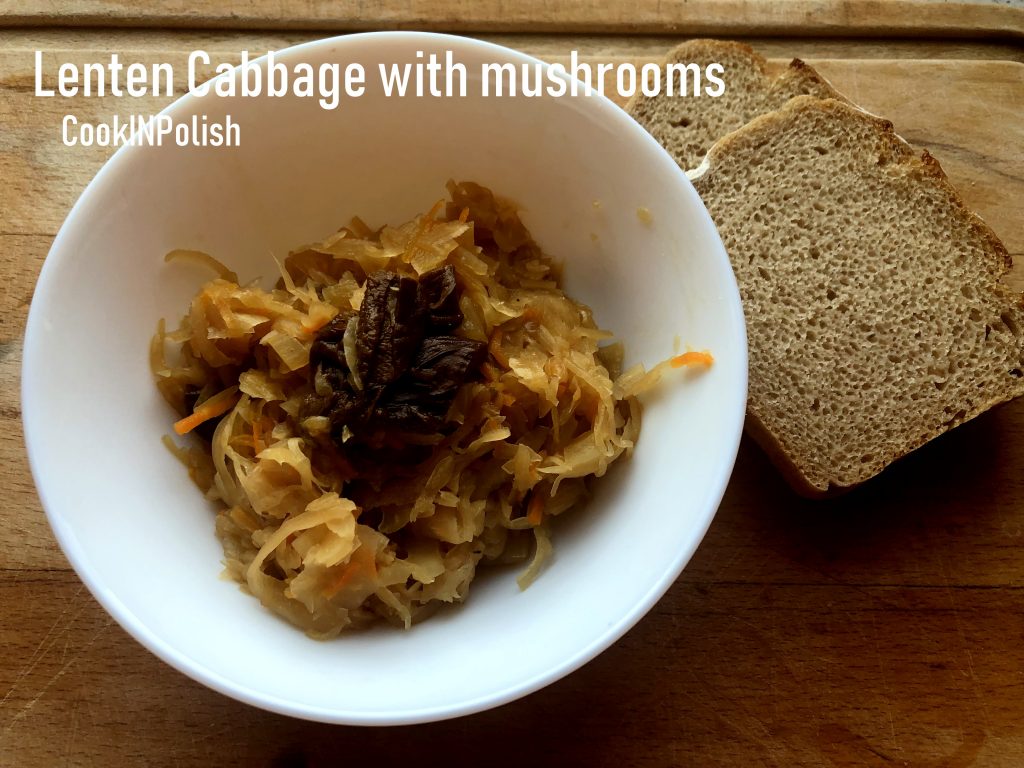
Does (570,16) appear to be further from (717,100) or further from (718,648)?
(718,648)

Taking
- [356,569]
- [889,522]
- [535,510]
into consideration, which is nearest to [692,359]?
[535,510]

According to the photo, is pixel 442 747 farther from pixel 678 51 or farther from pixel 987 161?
pixel 987 161

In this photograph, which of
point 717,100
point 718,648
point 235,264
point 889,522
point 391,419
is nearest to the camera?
point 391,419

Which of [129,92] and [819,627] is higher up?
[129,92]

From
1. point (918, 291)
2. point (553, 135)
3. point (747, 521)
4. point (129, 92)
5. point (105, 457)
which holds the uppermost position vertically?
point (553, 135)

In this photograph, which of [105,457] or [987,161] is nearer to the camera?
[105,457]

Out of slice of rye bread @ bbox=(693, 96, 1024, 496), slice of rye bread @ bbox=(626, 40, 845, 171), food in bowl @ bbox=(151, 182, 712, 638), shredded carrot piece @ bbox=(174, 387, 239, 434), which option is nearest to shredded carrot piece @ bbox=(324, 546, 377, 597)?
food in bowl @ bbox=(151, 182, 712, 638)

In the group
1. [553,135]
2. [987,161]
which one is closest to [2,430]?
[553,135]
